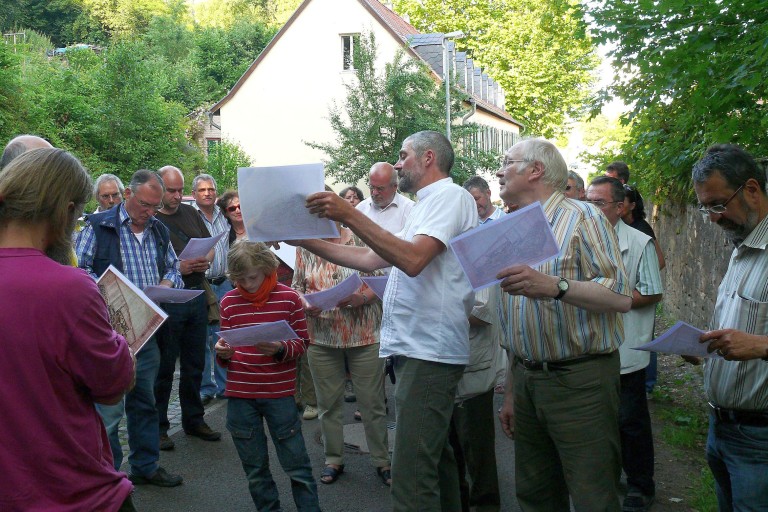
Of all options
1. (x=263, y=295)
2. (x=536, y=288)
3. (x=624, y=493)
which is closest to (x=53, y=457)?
(x=536, y=288)

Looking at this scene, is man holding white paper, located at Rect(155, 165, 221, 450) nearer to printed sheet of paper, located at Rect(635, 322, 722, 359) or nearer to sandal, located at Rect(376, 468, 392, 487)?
sandal, located at Rect(376, 468, 392, 487)

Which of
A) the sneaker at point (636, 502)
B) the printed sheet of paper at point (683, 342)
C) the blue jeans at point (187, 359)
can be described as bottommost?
the sneaker at point (636, 502)

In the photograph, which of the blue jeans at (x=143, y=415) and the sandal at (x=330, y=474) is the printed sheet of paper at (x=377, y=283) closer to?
the sandal at (x=330, y=474)

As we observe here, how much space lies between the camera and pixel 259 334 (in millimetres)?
4566

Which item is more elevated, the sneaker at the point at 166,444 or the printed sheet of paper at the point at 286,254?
the printed sheet of paper at the point at 286,254

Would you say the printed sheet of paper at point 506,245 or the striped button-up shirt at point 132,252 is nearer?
the printed sheet of paper at point 506,245

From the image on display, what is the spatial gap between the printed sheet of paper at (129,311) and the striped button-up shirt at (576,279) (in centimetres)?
169

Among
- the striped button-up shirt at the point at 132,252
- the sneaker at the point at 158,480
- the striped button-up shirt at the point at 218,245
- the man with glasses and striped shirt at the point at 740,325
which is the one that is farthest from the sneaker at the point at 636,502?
the striped button-up shirt at the point at 218,245

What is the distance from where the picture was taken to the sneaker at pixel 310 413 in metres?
8.20

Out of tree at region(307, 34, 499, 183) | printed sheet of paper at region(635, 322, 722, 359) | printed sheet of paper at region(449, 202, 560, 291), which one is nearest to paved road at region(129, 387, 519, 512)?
printed sheet of paper at region(635, 322, 722, 359)

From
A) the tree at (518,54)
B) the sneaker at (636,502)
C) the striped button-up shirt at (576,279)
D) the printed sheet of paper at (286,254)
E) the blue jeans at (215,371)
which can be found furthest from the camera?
the tree at (518,54)

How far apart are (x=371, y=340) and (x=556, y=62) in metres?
43.6

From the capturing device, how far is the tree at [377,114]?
2655 cm

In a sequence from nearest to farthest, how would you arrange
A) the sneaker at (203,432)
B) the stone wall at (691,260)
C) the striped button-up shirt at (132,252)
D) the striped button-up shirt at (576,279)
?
the striped button-up shirt at (576,279), the striped button-up shirt at (132,252), the sneaker at (203,432), the stone wall at (691,260)
